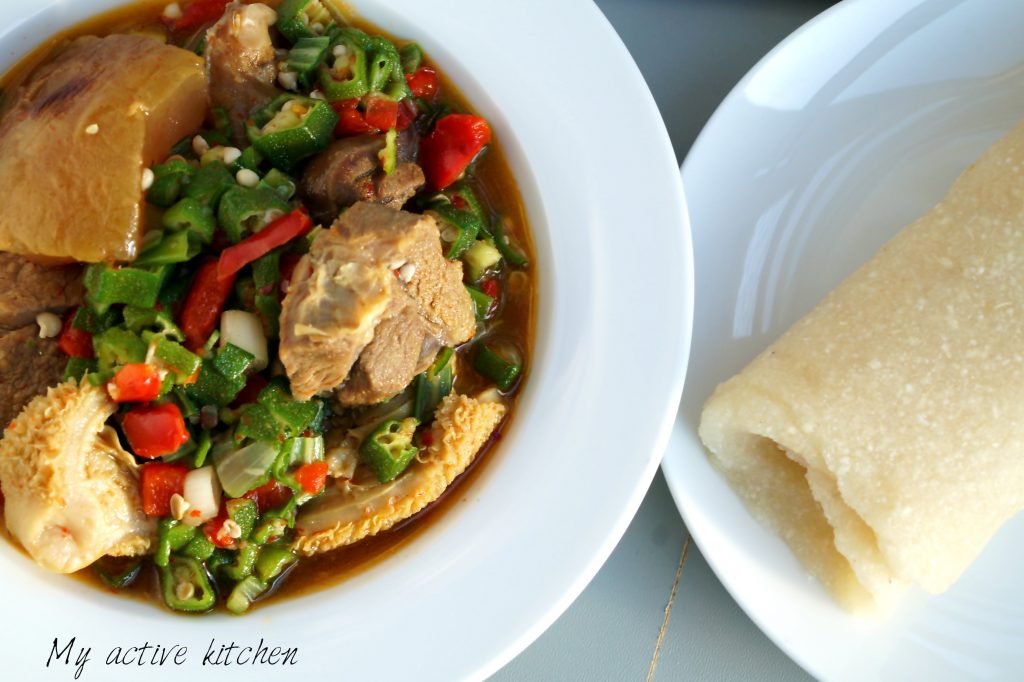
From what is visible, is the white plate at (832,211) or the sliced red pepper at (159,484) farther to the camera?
the white plate at (832,211)

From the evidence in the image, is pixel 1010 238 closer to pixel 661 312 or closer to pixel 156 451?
pixel 661 312

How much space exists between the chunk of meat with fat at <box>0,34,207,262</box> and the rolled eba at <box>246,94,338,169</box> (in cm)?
23

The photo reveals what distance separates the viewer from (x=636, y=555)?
3164mm

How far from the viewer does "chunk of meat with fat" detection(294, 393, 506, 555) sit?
8.41 feet

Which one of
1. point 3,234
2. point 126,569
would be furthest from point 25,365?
point 126,569

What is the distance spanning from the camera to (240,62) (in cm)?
256

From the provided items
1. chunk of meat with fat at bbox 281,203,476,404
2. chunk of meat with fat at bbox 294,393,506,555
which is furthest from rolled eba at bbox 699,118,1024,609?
chunk of meat with fat at bbox 281,203,476,404

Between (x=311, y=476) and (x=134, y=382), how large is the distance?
530mm

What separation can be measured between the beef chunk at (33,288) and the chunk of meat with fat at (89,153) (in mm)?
91

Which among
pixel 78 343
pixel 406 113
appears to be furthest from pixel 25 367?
pixel 406 113

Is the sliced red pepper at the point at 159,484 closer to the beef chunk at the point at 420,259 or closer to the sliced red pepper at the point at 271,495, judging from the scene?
the sliced red pepper at the point at 271,495

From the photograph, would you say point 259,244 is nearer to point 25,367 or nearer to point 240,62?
point 240,62

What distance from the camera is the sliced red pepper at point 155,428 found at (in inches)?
94.7

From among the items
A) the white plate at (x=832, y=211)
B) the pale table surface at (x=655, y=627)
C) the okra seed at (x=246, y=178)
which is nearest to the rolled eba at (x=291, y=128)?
the okra seed at (x=246, y=178)
